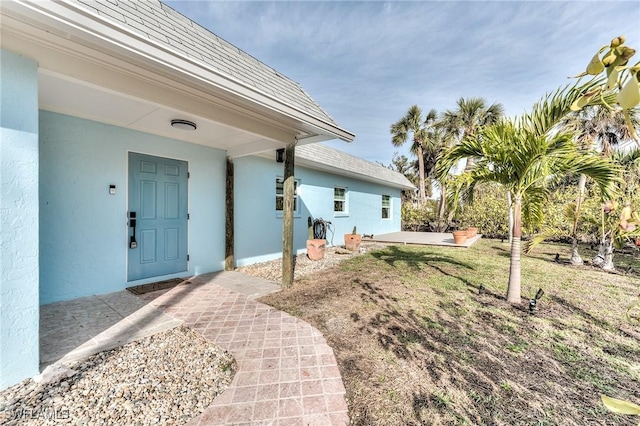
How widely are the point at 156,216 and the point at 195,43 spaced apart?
3.22m

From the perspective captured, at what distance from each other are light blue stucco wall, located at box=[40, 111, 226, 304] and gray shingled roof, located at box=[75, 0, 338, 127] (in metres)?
2.17

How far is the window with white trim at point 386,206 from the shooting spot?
14.9 m

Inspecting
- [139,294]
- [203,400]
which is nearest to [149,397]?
[203,400]

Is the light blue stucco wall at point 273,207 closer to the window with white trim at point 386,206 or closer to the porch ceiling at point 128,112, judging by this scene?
the porch ceiling at point 128,112

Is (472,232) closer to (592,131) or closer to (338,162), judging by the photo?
(592,131)

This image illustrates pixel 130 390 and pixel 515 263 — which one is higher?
pixel 515 263

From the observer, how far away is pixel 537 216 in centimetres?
458

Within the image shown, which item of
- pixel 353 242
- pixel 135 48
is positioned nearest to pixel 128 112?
pixel 135 48

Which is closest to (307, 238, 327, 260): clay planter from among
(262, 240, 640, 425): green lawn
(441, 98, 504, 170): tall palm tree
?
(262, 240, 640, 425): green lawn

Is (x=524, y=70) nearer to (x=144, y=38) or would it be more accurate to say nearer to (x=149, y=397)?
(x=144, y=38)

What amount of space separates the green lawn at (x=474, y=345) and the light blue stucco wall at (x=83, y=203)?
2.81 metres

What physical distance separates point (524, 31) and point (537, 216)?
324cm

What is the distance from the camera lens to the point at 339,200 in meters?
10.9

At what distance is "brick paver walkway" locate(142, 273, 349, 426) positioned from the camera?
2.03 m
